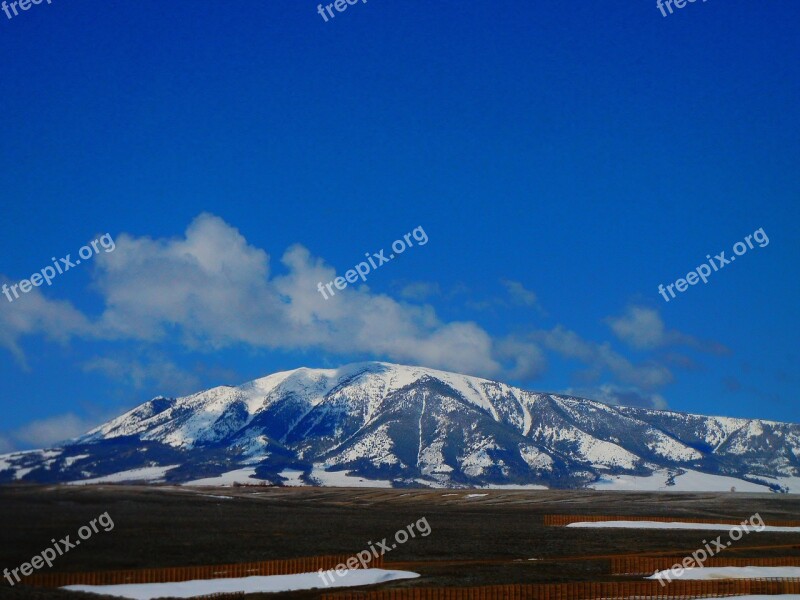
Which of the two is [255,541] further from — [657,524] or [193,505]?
[657,524]

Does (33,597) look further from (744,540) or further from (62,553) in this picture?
(744,540)

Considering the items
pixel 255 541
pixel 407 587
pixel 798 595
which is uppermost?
pixel 255 541

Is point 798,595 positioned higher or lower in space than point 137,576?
lower

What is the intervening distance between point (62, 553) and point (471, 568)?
39.8 m

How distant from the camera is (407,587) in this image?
76.1 m

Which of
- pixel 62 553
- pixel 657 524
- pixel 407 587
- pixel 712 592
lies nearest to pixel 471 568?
pixel 407 587

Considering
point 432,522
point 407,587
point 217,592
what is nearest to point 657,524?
point 432,522

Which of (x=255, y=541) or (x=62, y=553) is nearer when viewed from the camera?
(x=62, y=553)

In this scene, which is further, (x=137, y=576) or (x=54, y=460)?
(x=54, y=460)

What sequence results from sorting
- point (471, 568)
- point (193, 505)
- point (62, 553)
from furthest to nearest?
point (193, 505) < point (471, 568) < point (62, 553)

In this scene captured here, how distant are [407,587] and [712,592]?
26.7m

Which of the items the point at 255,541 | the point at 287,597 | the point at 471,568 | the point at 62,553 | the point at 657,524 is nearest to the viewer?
the point at 287,597

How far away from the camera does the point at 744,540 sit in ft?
413

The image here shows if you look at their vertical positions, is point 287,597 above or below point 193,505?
below
